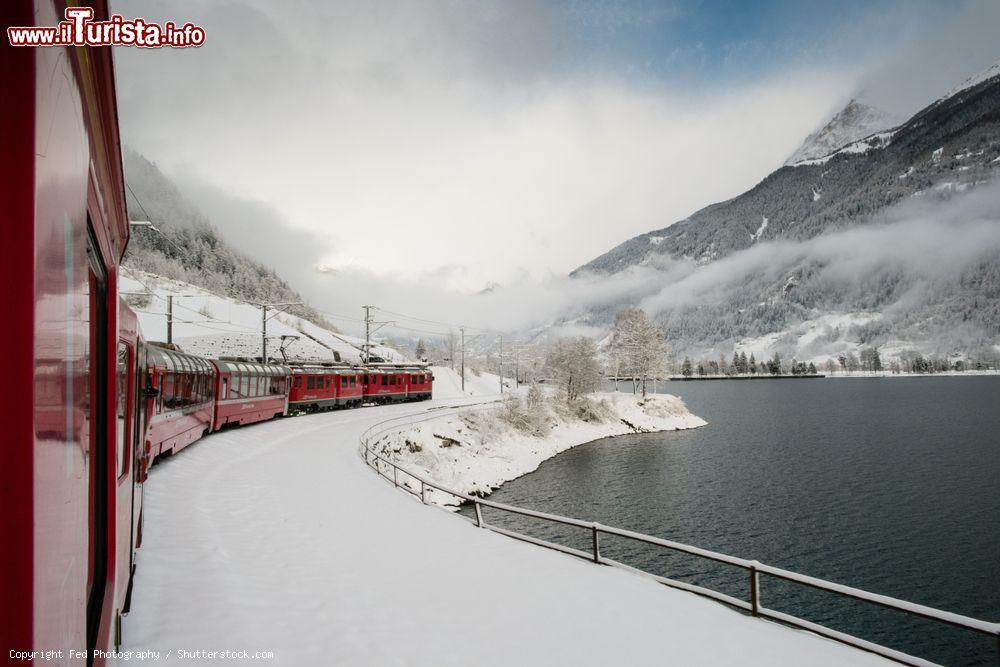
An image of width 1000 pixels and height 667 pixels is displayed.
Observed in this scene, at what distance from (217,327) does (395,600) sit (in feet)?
281

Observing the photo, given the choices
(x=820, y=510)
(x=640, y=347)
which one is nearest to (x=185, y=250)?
(x=640, y=347)

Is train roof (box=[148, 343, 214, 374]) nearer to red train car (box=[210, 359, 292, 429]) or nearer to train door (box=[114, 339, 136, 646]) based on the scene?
red train car (box=[210, 359, 292, 429])

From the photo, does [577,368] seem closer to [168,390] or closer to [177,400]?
[177,400]

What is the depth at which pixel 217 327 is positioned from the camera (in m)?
80.9

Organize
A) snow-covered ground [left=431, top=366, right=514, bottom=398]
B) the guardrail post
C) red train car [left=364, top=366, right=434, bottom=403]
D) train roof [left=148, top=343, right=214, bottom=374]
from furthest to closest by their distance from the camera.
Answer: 1. snow-covered ground [left=431, top=366, right=514, bottom=398]
2. red train car [left=364, top=366, right=434, bottom=403]
3. train roof [left=148, top=343, right=214, bottom=374]
4. the guardrail post

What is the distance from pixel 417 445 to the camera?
2900 centimetres

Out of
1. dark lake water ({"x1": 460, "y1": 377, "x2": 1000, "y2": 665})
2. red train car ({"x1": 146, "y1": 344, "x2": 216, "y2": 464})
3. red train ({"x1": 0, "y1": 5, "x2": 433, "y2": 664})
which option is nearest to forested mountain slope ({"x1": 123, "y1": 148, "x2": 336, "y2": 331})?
red train car ({"x1": 146, "y1": 344, "x2": 216, "y2": 464})

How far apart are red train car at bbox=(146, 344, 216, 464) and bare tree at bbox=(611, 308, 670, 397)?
47.9 m

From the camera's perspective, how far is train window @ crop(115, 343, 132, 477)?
4.06 m

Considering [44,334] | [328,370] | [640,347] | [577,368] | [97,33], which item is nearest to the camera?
[44,334]

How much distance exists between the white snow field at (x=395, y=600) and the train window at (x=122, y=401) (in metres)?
2.71

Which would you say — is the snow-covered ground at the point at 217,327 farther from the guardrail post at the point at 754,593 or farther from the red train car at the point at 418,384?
the guardrail post at the point at 754,593

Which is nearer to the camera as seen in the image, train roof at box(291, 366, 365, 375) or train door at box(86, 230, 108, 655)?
train door at box(86, 230, 108, 655)

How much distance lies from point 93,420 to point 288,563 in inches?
254
